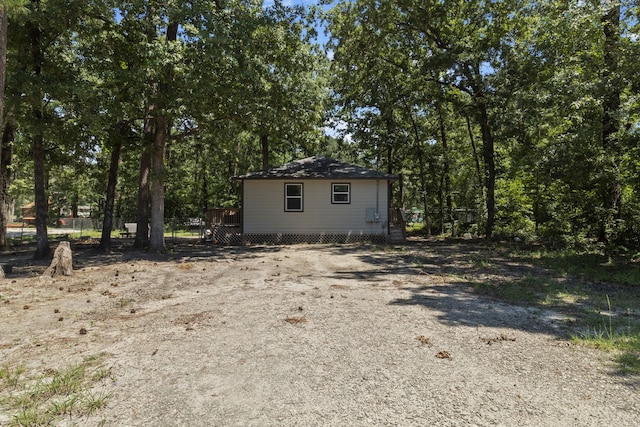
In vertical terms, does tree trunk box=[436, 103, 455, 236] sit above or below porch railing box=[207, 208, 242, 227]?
Answer: above

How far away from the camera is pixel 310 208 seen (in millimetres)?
16781

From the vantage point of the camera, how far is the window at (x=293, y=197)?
16781mm

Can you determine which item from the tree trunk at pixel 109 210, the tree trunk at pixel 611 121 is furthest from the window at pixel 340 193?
the tree trunk at pixel 611 121

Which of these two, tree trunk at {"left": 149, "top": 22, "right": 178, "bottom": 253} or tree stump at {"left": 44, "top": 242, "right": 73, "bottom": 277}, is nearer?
tree stump at {"left": 44, "top": 242, "right": 73, "bottom": 277}

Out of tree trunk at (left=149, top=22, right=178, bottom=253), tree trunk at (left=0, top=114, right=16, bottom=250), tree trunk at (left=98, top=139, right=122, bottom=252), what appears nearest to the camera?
tree trunk at (left=149, top=22, right=178, bottom=253)

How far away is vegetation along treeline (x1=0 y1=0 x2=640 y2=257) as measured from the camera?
9750 millimetres

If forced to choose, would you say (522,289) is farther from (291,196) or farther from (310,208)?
(291,196)

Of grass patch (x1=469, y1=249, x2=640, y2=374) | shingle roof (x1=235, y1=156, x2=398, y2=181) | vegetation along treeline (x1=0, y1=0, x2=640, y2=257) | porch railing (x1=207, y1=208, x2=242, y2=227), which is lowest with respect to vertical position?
grass patch (x1=469, y1=249, x2=640, y2=374)

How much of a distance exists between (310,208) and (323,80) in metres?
5.32

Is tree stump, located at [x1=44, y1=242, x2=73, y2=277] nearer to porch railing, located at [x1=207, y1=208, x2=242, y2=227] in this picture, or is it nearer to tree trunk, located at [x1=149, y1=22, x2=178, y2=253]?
tree trunk, located at [x1=149, y1=22, x2=178, y2=253]

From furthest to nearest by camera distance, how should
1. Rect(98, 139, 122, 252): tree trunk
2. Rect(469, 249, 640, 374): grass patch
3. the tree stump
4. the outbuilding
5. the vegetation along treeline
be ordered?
the outbuilding < Rect(98, 139, 122, 252): tree trunk < the vegetation along treeline < the tree stump < Rect(469, 249, 640, 374): grass patch

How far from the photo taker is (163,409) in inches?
108

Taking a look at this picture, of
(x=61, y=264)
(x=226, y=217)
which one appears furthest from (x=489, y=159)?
(x=61, y=264)

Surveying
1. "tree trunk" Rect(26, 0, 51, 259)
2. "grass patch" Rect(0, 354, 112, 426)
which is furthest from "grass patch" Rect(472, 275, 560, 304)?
"tree trunk" Rect(26, 0, 51, 259)
